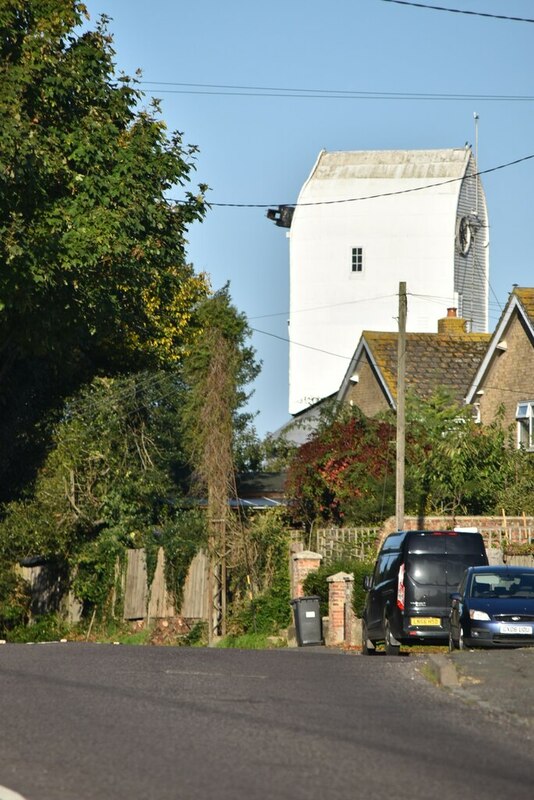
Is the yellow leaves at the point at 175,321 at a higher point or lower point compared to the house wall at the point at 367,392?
higher

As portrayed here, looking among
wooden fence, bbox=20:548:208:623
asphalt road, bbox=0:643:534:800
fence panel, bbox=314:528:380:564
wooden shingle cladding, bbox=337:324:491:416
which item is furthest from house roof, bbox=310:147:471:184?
asphalt road, bbox=0:643:534:800

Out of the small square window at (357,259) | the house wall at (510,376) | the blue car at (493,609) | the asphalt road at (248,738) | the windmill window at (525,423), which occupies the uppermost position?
the small square window at (357,259)

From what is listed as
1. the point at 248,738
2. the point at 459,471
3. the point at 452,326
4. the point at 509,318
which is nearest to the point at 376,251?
the point at 452,326

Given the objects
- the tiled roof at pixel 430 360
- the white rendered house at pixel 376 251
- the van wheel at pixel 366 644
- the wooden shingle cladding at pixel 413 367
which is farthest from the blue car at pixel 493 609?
the white rendered house at pixel 376 251

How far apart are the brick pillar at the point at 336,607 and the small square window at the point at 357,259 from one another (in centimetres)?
4024

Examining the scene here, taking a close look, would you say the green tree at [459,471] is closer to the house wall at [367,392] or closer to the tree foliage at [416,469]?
the tree foliage at [416,469]

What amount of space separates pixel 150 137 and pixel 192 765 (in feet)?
80.1

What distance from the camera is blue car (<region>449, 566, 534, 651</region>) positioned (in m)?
21.2

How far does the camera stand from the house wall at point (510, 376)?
41906 mm

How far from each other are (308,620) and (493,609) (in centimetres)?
1092

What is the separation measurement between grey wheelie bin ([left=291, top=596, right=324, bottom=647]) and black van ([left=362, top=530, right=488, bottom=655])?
265 inches

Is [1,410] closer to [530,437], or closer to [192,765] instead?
[530,437]

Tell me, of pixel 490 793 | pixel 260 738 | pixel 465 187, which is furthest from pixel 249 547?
pixel 465 187

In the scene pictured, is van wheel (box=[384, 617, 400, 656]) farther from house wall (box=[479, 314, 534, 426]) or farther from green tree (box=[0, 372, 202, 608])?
house wall (box=[479, 314, 534, 426])
